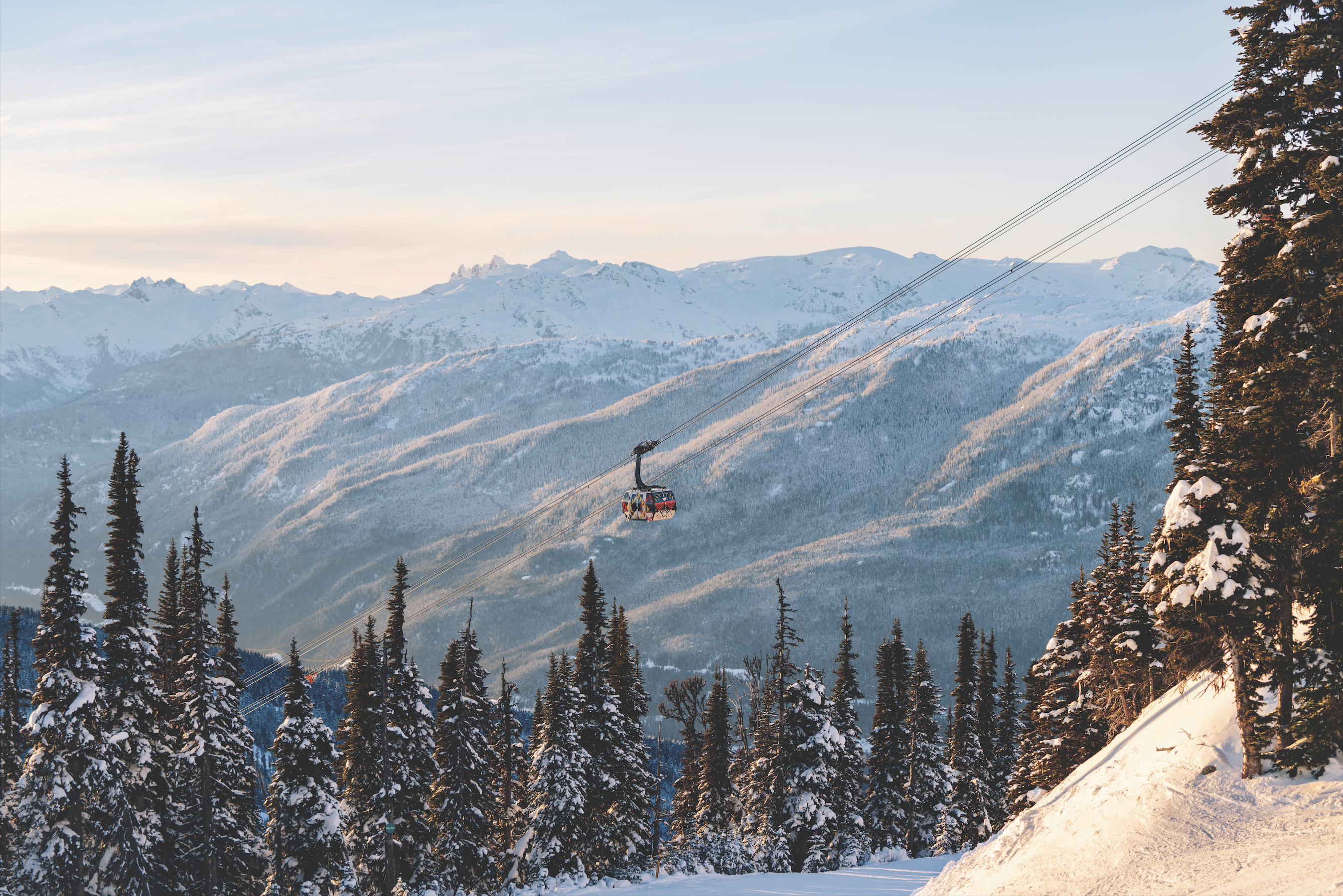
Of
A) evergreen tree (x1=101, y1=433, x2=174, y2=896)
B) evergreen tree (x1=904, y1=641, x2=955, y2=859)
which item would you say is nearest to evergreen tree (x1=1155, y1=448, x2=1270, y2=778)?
evergreen tree (x1=101, y1=433, x2=174, y2=896)

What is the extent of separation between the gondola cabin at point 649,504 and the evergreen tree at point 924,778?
105 feet

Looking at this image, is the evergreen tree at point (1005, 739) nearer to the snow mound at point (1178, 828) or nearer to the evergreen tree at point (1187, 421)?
the snow mound at point (1178, 828)

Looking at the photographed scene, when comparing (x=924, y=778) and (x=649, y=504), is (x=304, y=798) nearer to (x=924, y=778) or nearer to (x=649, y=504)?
(x=649, y=504)

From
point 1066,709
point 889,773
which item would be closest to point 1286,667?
point 1066,709

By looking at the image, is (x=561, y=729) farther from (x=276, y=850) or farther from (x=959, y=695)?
(x=959, y=695)

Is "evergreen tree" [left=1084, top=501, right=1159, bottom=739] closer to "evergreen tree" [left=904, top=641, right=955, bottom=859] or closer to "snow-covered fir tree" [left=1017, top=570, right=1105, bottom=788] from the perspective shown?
"snow-covered fir tree" [left=1017, top=570, right=1105, bottom=788]

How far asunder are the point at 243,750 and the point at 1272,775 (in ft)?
142

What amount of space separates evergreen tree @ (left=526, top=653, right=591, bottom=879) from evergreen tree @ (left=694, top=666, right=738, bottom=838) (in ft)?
44.6

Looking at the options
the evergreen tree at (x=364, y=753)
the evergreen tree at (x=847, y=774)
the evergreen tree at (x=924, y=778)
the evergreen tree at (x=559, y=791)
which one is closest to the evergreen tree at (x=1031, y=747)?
the evergreen tree at (x=924, y=778)

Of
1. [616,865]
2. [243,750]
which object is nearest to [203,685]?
[243,750]

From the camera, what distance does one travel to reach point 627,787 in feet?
210

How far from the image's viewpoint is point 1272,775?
31078 millimetres

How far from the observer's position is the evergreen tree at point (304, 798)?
168 ft

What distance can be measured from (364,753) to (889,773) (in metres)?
37.8
